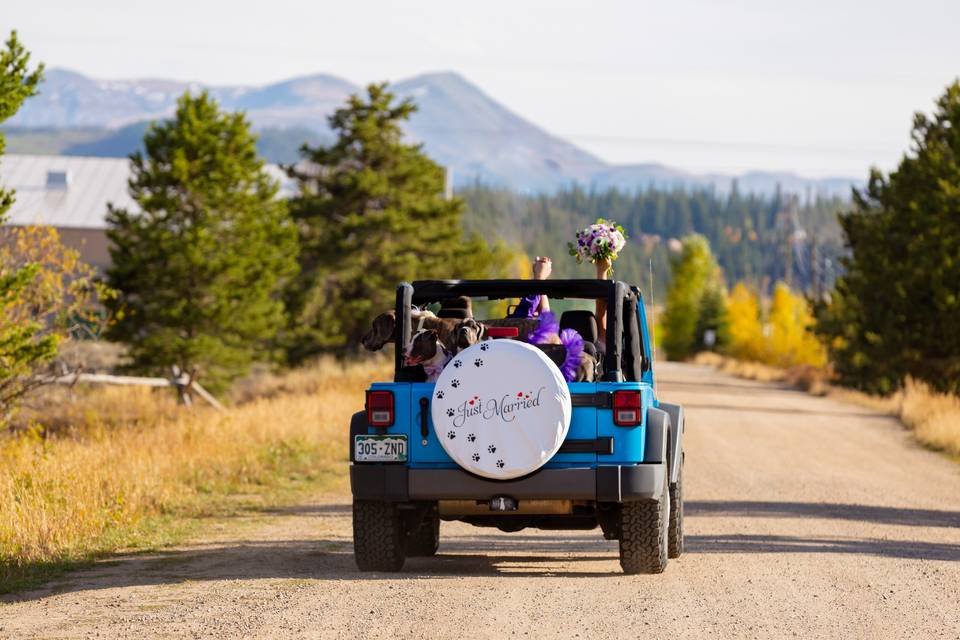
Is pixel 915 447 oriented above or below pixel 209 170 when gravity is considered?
below

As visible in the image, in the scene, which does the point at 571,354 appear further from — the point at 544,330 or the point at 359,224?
the point at 359,224

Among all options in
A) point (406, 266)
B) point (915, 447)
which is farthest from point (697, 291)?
point (915, 447)

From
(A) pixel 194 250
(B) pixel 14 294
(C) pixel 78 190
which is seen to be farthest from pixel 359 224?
(C) pixel 78 190

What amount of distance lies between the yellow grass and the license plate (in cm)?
260

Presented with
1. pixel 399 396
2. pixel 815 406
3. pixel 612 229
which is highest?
pixel 612 229

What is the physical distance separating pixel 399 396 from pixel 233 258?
27.9m

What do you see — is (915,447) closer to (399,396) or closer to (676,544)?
(676,544)

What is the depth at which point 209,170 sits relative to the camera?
123 feet

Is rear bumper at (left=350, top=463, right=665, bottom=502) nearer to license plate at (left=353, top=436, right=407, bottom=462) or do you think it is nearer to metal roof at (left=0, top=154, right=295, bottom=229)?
license plate at (left=353, top=436, right=407, bottom=462)

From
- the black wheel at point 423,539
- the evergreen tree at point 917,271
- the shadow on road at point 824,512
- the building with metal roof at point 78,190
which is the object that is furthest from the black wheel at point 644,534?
the building with metal roof at point 78,190

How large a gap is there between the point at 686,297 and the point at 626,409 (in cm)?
11698

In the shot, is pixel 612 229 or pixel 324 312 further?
pixel 324 312

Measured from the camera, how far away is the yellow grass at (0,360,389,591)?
12.0 meters

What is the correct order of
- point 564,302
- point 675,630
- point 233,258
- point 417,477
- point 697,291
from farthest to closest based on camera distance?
point 697,291 → point 233,258 → point 564,302 → point 417,477 → point 675,630
